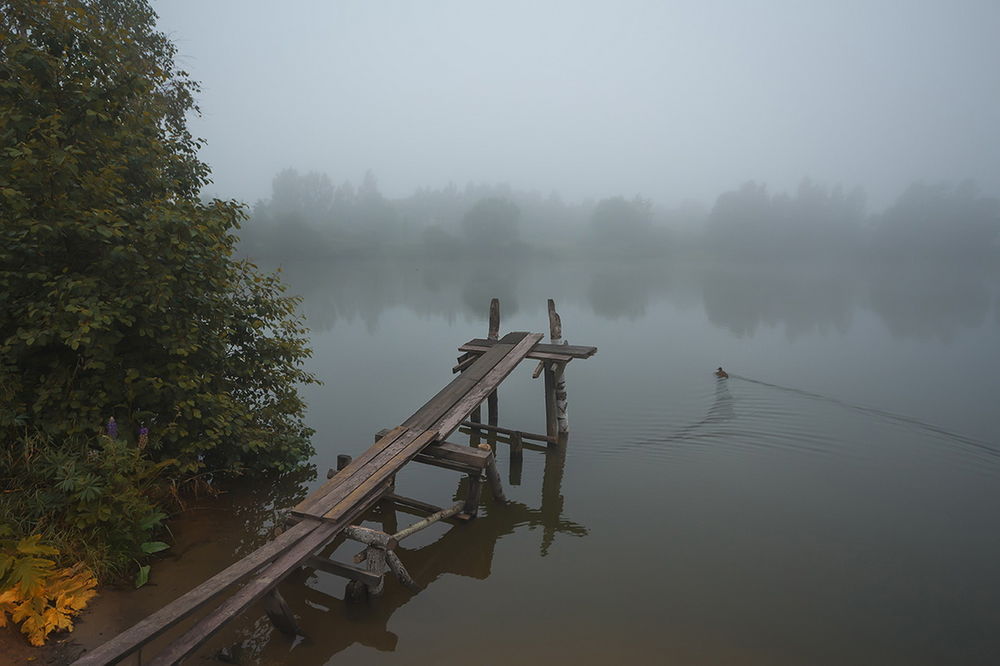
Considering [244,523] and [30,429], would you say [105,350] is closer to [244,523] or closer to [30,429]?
[30,429]

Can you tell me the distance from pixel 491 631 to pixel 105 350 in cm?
500

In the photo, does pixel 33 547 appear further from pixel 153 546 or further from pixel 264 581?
pixel 264 581

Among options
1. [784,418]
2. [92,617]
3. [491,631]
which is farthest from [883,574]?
[92,617]

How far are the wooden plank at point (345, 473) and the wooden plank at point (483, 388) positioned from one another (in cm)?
59

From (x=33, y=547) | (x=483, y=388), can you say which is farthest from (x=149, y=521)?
(x=483, y=388)

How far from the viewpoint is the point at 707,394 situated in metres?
15.3

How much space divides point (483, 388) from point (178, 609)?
5.14 m

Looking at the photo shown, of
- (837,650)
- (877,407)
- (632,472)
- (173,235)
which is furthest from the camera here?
(877,407)

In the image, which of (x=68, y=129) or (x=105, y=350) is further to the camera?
(x=68, y=129)

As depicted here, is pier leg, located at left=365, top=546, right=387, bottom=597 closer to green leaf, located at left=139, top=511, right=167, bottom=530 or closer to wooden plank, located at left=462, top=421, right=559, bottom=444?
green leaf, located at left=139, top=511, right=167, bottom=530

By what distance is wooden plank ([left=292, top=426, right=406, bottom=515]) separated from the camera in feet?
17.1

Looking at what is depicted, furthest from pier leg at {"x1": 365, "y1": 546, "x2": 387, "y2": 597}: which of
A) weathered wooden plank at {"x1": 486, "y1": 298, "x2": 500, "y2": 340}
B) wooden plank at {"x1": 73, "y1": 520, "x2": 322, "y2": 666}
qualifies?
weathered wooden plank at {"x1": 486, "y1": 298, "x2": 500, "y2": 340}

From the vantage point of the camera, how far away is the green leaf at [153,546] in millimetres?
5582

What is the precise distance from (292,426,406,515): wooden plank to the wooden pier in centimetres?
1
